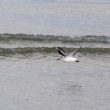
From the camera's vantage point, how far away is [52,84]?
45.7ft

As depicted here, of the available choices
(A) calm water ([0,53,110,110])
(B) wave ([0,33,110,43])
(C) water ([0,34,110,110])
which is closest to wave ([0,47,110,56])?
(C) water ([0,34,110,110])

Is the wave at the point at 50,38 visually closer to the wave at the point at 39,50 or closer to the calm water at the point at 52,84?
the wave at the point at 39,50

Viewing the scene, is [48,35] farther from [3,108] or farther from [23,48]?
[3,108]

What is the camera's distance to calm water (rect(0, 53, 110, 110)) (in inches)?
481

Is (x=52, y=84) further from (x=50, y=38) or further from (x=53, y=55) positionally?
(x=50, y=38)

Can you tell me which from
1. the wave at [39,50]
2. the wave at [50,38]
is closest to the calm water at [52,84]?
the wave at [39,50]

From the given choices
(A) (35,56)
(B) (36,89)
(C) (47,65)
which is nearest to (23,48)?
Result: (A) (35,56)

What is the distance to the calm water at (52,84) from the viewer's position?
12219mm

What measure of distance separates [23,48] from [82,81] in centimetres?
552

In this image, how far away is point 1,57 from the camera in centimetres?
1766

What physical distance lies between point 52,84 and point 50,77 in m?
0.80

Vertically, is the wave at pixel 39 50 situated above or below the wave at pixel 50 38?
below
